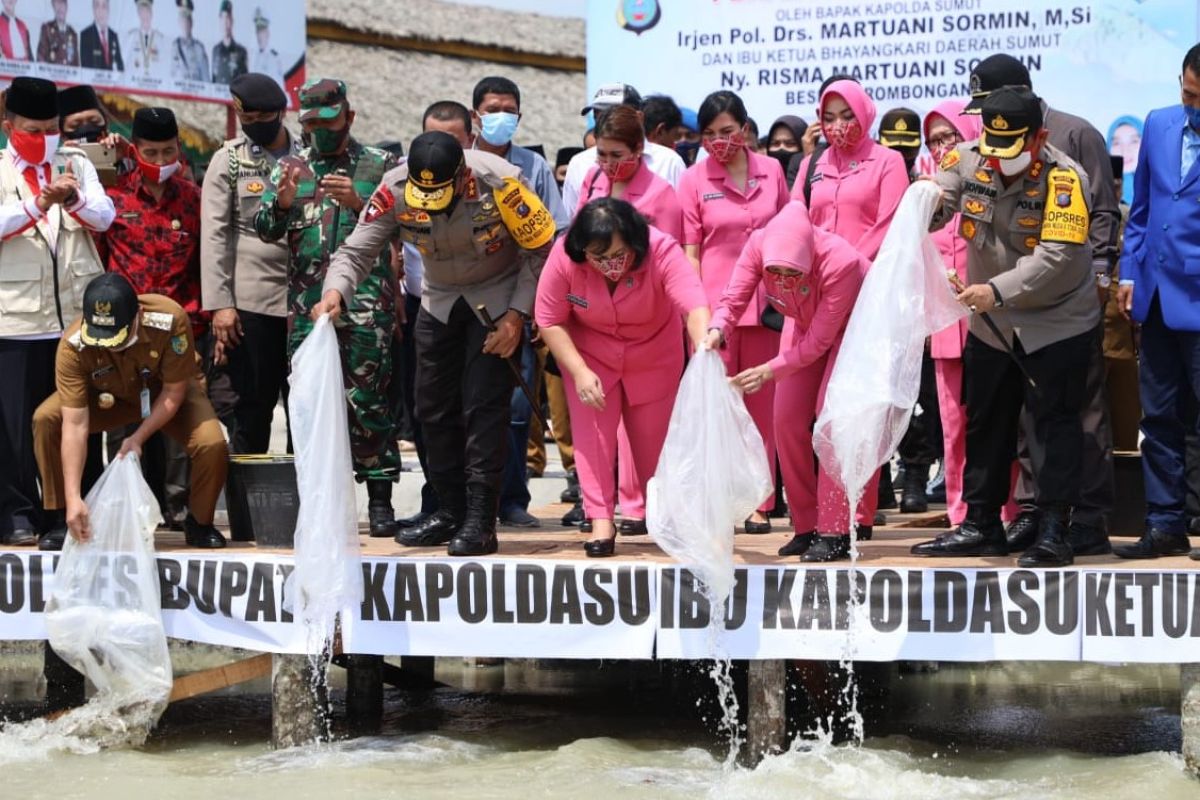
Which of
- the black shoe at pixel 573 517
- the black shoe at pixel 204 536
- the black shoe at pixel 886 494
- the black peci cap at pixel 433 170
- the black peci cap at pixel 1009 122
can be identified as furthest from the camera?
the black shoe at pixel 886 494

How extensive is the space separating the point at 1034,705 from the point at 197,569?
3.78 metres

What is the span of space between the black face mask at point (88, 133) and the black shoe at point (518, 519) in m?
2.45

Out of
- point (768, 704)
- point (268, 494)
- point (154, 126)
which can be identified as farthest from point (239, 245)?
point (768, 704)

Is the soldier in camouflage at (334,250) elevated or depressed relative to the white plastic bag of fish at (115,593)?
elevated

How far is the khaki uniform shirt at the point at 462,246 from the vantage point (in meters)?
6.52

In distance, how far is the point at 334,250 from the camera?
7102mm

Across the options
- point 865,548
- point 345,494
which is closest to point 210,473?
point 345,494

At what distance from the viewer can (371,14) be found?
20.0 m

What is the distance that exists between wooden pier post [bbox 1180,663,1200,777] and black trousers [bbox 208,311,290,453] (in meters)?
3.84

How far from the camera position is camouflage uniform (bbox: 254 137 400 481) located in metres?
7.04

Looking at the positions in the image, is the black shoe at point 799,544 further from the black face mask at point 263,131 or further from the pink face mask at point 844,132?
the black face mask at point 263,131

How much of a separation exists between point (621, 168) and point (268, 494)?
6.37ft

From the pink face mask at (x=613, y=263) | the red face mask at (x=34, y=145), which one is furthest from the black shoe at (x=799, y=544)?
the red face mask at (x=34, y=145)

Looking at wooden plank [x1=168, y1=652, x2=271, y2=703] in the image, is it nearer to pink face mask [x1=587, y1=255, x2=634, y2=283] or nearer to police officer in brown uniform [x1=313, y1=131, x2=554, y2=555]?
police officer in brown uniform [x1=313, y1=131, x2=554, y2=555]
